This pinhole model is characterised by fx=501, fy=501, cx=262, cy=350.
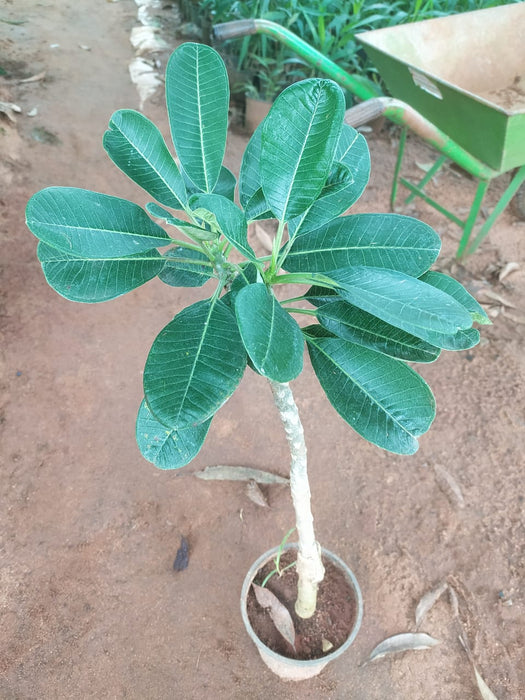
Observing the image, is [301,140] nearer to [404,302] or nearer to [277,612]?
[404,302]

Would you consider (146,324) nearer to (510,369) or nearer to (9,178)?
(9,178)

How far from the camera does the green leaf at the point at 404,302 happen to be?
58cm

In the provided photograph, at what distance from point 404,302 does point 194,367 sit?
28 centimetres

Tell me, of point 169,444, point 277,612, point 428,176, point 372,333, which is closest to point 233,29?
point 428,176

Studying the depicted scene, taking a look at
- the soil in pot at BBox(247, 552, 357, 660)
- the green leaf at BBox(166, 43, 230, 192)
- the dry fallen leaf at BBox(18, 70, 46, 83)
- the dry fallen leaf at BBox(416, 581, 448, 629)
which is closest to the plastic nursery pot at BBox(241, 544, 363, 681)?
the soil in pot at BBox(247, 552, 357, 660)

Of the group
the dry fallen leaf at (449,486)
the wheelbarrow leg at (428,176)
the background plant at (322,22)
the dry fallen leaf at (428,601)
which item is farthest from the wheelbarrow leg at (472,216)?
the dry fallen leaf at (428,601)

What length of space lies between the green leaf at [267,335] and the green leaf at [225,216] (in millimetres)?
60

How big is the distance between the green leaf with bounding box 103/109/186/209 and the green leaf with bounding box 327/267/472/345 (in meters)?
0.33

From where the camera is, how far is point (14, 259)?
2299 millimetres

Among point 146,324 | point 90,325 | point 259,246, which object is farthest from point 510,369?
point 90,325

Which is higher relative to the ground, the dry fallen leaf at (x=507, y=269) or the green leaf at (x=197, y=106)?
the green leaf at (x=197, y=106)

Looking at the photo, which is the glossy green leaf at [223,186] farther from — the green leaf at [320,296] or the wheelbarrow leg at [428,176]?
the wheelbarrow leg at [428,176]

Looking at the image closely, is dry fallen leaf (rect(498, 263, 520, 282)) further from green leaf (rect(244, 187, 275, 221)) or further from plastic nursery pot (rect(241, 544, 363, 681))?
green leaf (rect(244, 187, 275, 221))

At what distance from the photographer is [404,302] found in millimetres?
613
